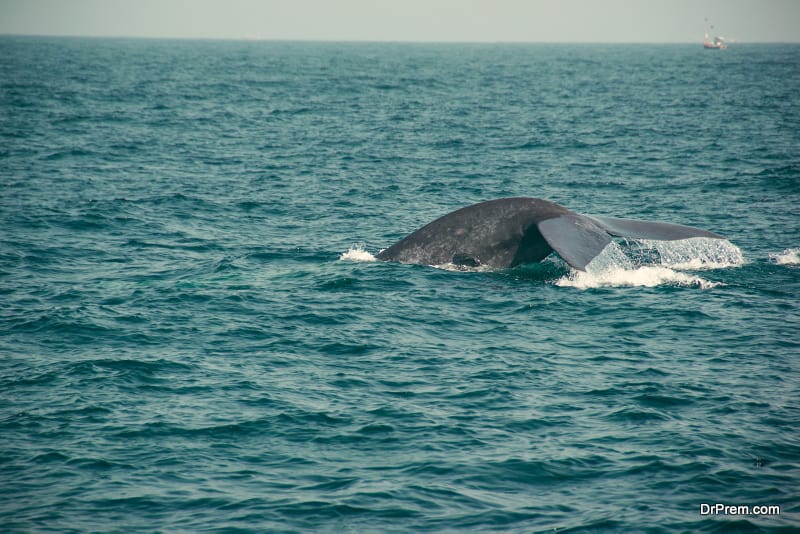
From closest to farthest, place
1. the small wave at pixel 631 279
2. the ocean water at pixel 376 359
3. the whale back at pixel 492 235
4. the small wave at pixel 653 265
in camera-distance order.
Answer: the ocean water at pixel 376 359 → the whale back at pixel 492 235 → the small wave at pixel 631 279 → the small wave at pixel 653 265

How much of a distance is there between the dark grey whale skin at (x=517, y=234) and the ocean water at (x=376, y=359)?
0.51 meters

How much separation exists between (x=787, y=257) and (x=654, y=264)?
11.5 ft

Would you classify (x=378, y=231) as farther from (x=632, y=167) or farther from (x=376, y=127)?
(x=376, y=127)

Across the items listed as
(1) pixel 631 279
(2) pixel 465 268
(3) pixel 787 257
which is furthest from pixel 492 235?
(3) pixel 787 257

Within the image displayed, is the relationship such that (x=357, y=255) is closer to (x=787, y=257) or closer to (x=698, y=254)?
(x=698, y=254)

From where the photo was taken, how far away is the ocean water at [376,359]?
10.6 metres

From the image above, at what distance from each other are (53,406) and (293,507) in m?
4.92

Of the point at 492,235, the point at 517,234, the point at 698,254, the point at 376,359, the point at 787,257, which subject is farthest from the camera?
the point at 787,257

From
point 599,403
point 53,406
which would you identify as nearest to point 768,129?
point 599,403

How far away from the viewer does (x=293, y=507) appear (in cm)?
1034

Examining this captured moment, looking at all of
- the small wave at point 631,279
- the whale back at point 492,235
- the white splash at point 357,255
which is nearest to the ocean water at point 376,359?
the small wave at point 631,279

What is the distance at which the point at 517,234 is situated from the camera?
1822 centimetres

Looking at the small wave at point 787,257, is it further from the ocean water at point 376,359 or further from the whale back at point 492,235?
the whale back at point 492,235

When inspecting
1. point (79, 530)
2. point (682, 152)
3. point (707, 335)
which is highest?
point (682, 152)
